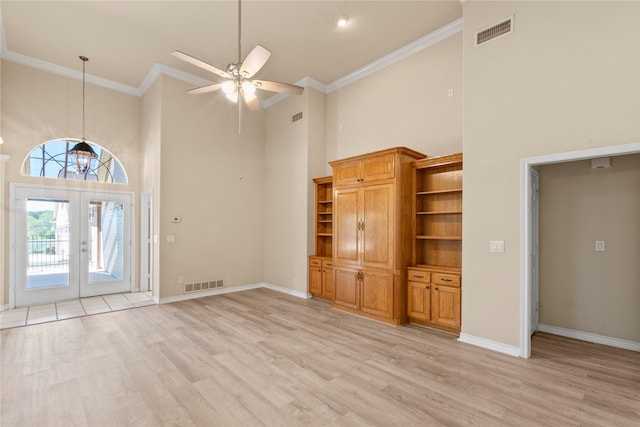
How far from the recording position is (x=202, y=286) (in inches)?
238

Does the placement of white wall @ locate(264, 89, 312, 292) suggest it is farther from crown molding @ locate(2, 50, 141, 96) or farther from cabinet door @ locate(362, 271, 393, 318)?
crown molding @ locate(2, 50, 141, 96)

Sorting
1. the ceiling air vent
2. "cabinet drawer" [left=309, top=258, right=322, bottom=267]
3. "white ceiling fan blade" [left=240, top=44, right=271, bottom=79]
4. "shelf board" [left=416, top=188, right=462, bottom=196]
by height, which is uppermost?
the ceiling air vent

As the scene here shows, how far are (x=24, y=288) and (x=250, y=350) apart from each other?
453cm

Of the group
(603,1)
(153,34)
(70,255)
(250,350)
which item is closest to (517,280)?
(603,1)

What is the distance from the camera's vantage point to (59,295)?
5.58 meters

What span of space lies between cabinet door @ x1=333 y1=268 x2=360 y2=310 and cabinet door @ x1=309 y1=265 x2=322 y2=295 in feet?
2.05

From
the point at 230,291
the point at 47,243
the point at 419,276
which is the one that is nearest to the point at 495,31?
the point at 419,276

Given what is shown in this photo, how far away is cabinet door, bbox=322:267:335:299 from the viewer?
5.57 metres

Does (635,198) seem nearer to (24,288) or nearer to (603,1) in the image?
(603,1)

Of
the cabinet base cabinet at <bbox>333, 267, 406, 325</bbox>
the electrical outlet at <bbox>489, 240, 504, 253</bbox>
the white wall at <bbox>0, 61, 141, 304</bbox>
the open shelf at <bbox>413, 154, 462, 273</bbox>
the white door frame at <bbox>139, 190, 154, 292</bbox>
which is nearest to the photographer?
the electrical outlet at <bbox>489, 240, 504, 253</bbox>

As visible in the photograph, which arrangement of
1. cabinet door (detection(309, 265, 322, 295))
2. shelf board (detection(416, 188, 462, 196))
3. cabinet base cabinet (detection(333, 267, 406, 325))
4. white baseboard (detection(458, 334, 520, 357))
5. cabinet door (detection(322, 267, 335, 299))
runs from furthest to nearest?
cabinet door (detection(309, 265, 322, 295)) → cabinet door (detection(322, 267, 335, 299)) → cabinet base cabinet (detection(333, 267, 406, 325)) → shelf board (detection(416, 188, 462, 196)) → white baseboard (detection(458, 334, 520, 357))

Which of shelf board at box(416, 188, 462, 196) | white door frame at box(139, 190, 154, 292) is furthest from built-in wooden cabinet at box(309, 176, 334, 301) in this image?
white door frame at box(139, 190, 154, 292)

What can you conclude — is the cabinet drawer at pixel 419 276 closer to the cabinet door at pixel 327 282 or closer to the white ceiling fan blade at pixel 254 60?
the cabinet door at pixel 327 282

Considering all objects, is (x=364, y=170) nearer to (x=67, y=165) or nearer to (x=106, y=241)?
(x=106, y=241)
